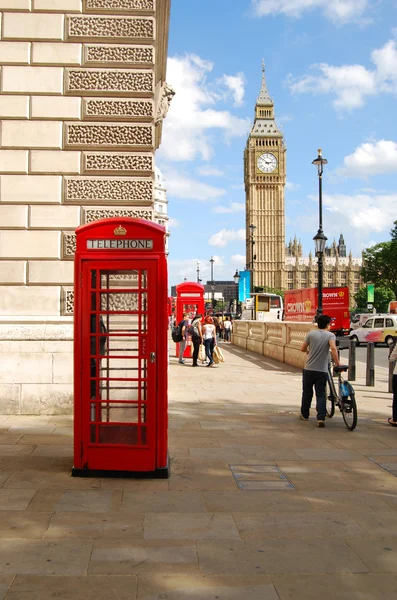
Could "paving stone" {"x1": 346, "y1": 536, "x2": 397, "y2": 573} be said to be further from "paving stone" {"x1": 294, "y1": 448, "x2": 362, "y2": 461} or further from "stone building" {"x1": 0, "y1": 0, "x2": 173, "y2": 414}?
"stone building" {"x1": 0, "y1": 0, "x2": 173, "y2": 414}

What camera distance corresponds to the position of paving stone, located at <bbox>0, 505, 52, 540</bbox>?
4328mm

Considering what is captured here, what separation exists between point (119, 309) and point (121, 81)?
→ 15.5 feet

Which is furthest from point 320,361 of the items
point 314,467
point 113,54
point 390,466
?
point 113,54

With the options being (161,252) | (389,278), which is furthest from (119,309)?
(389,278)

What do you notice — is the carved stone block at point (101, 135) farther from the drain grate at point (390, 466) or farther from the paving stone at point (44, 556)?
the paving stone at point (44, 556)

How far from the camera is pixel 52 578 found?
11.9ft

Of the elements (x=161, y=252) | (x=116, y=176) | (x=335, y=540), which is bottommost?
(x=335, y=540)

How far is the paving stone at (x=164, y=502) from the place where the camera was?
4980mm

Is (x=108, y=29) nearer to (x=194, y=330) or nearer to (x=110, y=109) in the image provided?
(x=110, y=109)

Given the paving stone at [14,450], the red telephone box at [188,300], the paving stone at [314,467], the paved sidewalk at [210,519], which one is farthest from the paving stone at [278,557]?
the red telephone box at [188,300]

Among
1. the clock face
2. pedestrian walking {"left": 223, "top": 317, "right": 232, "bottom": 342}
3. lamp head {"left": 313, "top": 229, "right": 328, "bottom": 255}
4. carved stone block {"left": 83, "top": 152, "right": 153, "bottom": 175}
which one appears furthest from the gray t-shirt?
the clock face

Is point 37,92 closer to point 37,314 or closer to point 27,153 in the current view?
point 27,153

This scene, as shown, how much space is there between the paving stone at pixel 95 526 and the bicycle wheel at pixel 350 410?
177 inches

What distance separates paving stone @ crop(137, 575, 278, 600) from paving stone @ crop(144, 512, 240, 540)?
67 centimetres
